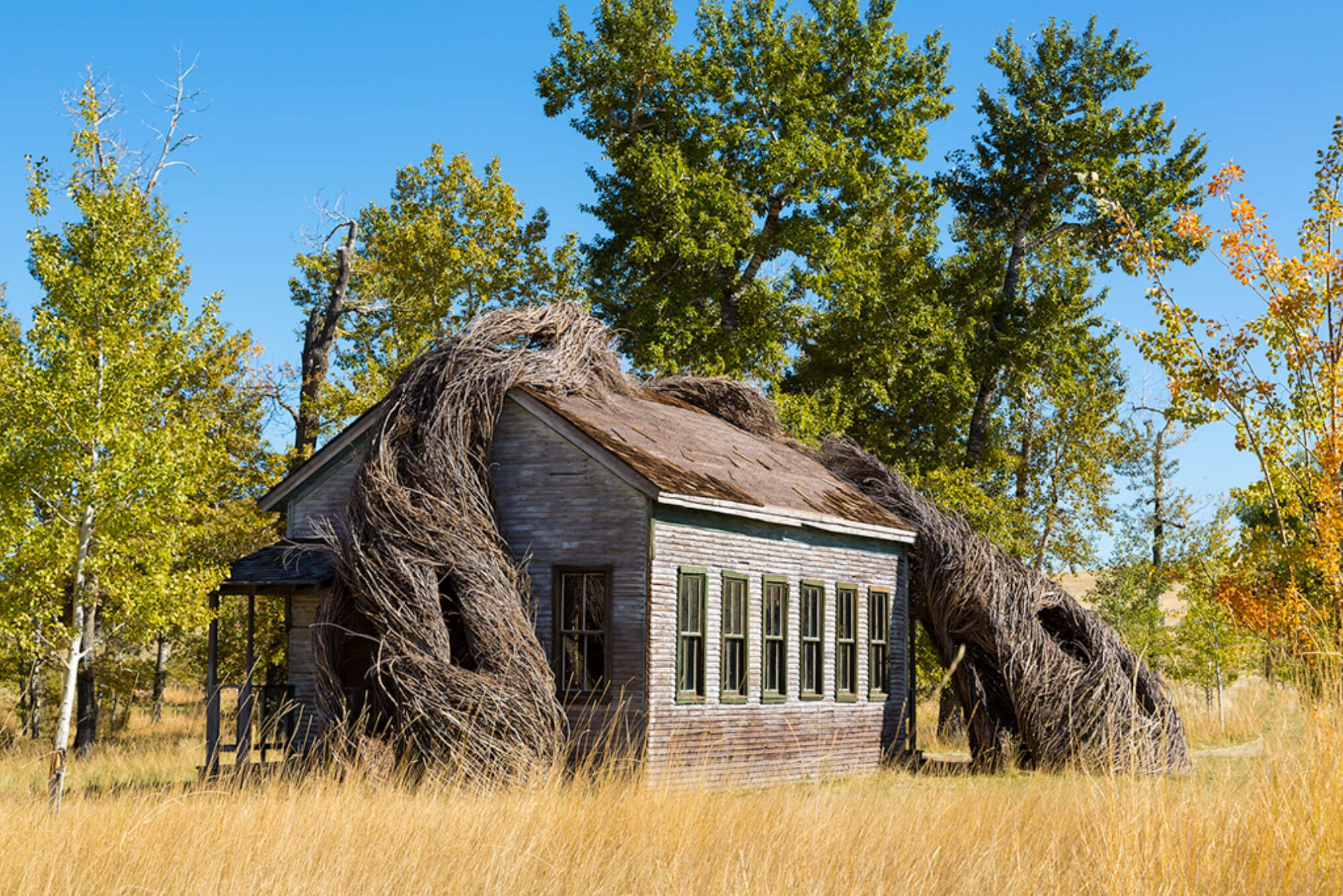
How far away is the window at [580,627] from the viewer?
17109 mm

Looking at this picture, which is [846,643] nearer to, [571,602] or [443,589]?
[571,602]

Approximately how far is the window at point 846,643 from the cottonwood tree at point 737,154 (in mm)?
12266

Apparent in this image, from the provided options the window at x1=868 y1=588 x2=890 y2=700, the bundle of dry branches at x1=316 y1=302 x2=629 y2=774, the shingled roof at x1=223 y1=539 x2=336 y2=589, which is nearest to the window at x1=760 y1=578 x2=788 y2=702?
the window at x1=868 y1=588 x2=890 y2=700

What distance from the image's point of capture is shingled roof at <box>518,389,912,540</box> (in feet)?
56.8

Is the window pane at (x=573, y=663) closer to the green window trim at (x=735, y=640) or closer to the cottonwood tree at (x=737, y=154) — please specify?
the green window trim at (x=735, y=640)

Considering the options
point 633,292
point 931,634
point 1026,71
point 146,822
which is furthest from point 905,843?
point 1026,71

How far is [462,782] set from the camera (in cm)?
1495

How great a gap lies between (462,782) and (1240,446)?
9.18m

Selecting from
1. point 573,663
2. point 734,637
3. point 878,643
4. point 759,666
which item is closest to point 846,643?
point 878,643

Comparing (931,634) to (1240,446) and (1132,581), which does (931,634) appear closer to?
(1240,446)

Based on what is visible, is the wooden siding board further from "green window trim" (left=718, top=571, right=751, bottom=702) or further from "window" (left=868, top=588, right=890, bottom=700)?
"window" (left=868, top=588, right=890, bottom=700)

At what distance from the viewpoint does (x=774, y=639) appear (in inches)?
744

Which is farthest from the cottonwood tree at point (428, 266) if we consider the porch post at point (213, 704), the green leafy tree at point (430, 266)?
the porch post at point (213, 704)

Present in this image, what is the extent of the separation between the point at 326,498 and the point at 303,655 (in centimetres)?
243
